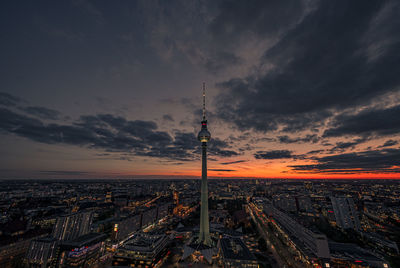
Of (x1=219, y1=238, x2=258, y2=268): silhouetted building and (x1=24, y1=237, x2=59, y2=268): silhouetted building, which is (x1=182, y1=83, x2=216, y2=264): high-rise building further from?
(x1=24, y1=237, x2=59, y2=268): silhouetted building

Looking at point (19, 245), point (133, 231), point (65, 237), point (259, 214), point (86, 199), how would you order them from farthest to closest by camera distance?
point (86, 199) → point (259, 214) → point (133, 231) → point (65, 237) → point (19, 245)

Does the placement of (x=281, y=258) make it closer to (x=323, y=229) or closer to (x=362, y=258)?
(x=362, y=258)

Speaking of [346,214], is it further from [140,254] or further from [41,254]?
[41,254]

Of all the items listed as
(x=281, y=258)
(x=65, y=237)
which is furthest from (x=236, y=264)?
(x=65, y=237)

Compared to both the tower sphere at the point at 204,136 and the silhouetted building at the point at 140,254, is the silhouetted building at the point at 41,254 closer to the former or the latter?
the silhouetted building at the point at 140,254

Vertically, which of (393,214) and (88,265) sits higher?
(393,214)

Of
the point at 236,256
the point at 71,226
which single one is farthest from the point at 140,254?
the point at 71,226

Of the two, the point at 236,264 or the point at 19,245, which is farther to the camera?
the point at 19,245
